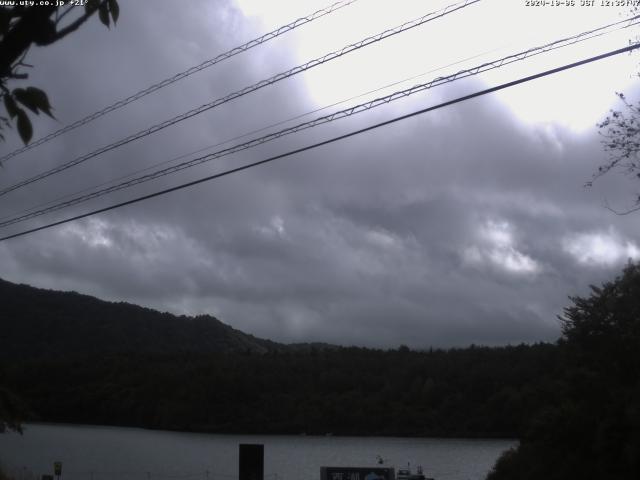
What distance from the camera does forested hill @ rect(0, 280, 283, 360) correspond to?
→ 9619 centimetres

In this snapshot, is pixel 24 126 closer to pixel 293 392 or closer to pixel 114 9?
pixel 114 9

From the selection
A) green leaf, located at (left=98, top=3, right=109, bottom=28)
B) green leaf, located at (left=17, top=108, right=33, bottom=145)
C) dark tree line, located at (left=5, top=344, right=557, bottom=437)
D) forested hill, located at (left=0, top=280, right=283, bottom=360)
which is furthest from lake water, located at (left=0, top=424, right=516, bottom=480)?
green leaf, located at (left=98, top=3, right=109, bottom=28)

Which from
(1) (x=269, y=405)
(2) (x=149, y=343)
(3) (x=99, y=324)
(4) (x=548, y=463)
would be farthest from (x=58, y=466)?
(2) (x=149, y=343)

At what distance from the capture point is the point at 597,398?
77.2 feet

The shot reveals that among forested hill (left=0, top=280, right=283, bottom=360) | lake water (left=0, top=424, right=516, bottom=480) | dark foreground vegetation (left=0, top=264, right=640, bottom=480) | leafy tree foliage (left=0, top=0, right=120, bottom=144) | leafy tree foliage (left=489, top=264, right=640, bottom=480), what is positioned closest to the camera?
leafy tree foliage (left=0, top=0, right=120, bottom=144)

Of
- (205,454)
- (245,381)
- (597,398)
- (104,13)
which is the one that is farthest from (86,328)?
(104,13)

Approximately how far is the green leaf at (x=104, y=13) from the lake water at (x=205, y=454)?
45.6 m

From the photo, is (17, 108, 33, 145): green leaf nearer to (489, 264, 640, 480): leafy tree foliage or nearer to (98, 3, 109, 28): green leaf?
(98, 3, 109, 28): green leaf

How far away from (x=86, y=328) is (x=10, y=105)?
119m

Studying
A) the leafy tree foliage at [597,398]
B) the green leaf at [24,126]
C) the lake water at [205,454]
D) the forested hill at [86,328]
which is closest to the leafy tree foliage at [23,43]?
the green leaf at [24,126]

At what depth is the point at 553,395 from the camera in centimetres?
2694

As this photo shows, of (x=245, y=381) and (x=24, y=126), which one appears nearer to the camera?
(x=24, y=126)

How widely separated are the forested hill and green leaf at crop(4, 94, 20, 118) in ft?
305

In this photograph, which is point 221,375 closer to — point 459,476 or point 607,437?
point 459,476
